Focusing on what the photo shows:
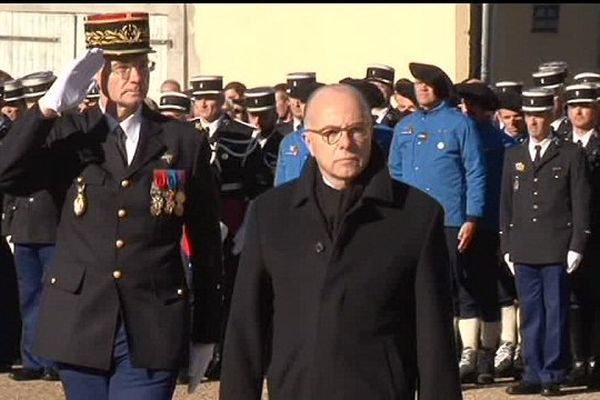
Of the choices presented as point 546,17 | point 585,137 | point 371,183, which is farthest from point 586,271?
point 546,17

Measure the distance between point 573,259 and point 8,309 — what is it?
14.2ft

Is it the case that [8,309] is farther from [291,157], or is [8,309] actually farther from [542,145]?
[542,145]

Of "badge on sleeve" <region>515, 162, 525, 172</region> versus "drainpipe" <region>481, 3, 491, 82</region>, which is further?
"drainpipe" <region>481, 3, 491, 82</region>

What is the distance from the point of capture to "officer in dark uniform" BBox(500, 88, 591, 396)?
11.4m

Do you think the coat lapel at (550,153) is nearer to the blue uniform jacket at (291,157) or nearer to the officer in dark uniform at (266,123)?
the blue uniform jacket at (291,157)

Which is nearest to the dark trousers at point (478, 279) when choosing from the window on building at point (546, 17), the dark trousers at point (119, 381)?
the dark trousers at point (119, 381)

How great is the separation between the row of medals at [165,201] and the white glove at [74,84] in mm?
418

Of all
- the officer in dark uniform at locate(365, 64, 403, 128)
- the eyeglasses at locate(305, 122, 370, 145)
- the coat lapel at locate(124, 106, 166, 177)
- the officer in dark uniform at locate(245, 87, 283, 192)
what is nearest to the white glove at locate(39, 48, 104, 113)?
the coat lapel at locate(124, 106, 166, 177)

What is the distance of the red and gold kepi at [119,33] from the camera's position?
6762mm

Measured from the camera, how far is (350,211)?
564 cm

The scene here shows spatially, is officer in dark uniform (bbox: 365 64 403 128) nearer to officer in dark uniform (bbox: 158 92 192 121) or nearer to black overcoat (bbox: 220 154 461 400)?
officer in dark uniform (bbox: 158 92 192 121)

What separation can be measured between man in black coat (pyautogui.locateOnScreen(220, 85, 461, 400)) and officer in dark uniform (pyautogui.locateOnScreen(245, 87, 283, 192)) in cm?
694

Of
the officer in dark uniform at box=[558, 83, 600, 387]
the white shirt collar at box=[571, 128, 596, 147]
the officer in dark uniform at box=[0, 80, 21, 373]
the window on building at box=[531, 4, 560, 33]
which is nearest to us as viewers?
the officer in dark uniform at box=[558, 83, 600, 387]

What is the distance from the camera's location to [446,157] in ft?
38.2
